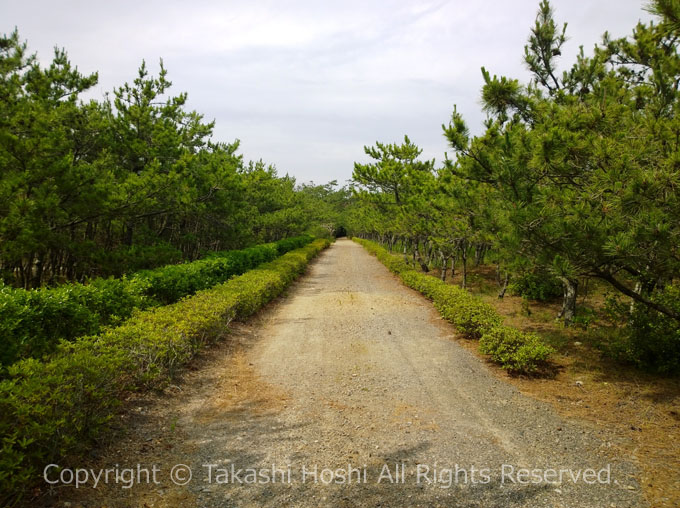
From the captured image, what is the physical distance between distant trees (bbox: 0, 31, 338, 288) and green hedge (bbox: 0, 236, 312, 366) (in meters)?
1.88

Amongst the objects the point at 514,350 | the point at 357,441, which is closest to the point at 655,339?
the point at 514,350

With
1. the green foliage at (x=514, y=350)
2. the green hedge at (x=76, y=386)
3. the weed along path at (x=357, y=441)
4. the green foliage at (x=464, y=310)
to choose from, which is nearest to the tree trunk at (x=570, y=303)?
the green foliage at (x=464, y=310)

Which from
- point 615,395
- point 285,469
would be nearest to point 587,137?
point 615,395

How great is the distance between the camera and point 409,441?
3.53 metres

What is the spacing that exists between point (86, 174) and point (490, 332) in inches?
323

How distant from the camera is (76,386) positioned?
295cm

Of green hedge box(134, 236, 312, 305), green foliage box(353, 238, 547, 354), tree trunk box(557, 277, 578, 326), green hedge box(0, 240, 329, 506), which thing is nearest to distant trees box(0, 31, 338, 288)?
green hedge box(134, 236, 312, 305)

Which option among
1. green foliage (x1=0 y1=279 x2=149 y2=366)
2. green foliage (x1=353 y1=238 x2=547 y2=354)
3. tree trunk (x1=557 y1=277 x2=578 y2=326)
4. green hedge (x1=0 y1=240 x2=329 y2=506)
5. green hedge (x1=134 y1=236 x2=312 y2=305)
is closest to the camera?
green hedge (x1=0 y1=240 x2=329 y2=506)

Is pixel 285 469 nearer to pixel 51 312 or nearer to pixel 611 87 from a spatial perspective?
pixel 51 312

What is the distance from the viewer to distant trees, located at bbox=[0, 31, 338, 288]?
21.0 ft

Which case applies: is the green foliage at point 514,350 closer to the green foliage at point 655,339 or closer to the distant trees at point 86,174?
the green foliage at point 655,339

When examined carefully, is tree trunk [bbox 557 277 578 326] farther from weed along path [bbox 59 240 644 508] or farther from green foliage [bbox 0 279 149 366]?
green foliage [bbox 0 279 149 366]

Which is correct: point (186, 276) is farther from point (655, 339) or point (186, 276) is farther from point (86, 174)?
point (655, 339)

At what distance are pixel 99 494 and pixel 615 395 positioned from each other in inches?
217
